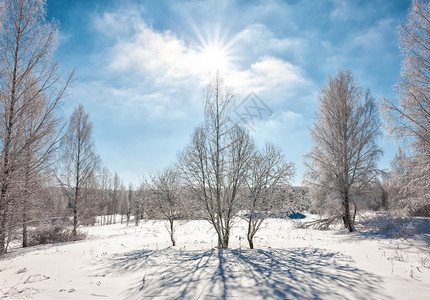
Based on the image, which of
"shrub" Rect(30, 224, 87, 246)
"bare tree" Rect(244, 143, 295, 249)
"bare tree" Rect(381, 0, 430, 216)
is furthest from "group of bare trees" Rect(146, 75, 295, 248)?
"shrub" Rect(30, 224, 87, 246)

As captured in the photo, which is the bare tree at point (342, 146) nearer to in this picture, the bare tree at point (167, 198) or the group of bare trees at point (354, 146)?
the group of bare trees at point (354, 146)

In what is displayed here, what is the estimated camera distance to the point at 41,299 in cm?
344

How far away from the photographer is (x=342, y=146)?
536 inches

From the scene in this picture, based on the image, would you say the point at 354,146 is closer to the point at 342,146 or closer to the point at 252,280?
the point at 342,146

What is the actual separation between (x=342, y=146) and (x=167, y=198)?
11647 millimetres

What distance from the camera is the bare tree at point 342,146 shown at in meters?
13.3

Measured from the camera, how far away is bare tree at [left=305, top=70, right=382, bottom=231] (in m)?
13.3

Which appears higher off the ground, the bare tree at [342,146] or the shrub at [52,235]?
the bare tree at [342,146]

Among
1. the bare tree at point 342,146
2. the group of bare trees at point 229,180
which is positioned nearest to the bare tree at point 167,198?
the group of bare trees at point 229,180

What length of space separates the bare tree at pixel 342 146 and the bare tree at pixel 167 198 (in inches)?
368

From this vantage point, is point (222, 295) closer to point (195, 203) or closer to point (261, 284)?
point (261, 284)

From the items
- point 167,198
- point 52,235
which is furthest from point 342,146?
point 52,235

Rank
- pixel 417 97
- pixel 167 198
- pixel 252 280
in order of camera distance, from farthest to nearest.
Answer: pixel 167 198 < pixel 417 97 < pixel 252 280

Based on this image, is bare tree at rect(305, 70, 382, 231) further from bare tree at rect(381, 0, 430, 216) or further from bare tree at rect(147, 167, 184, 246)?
bare tree at rect(147, 167, 184, 246)
